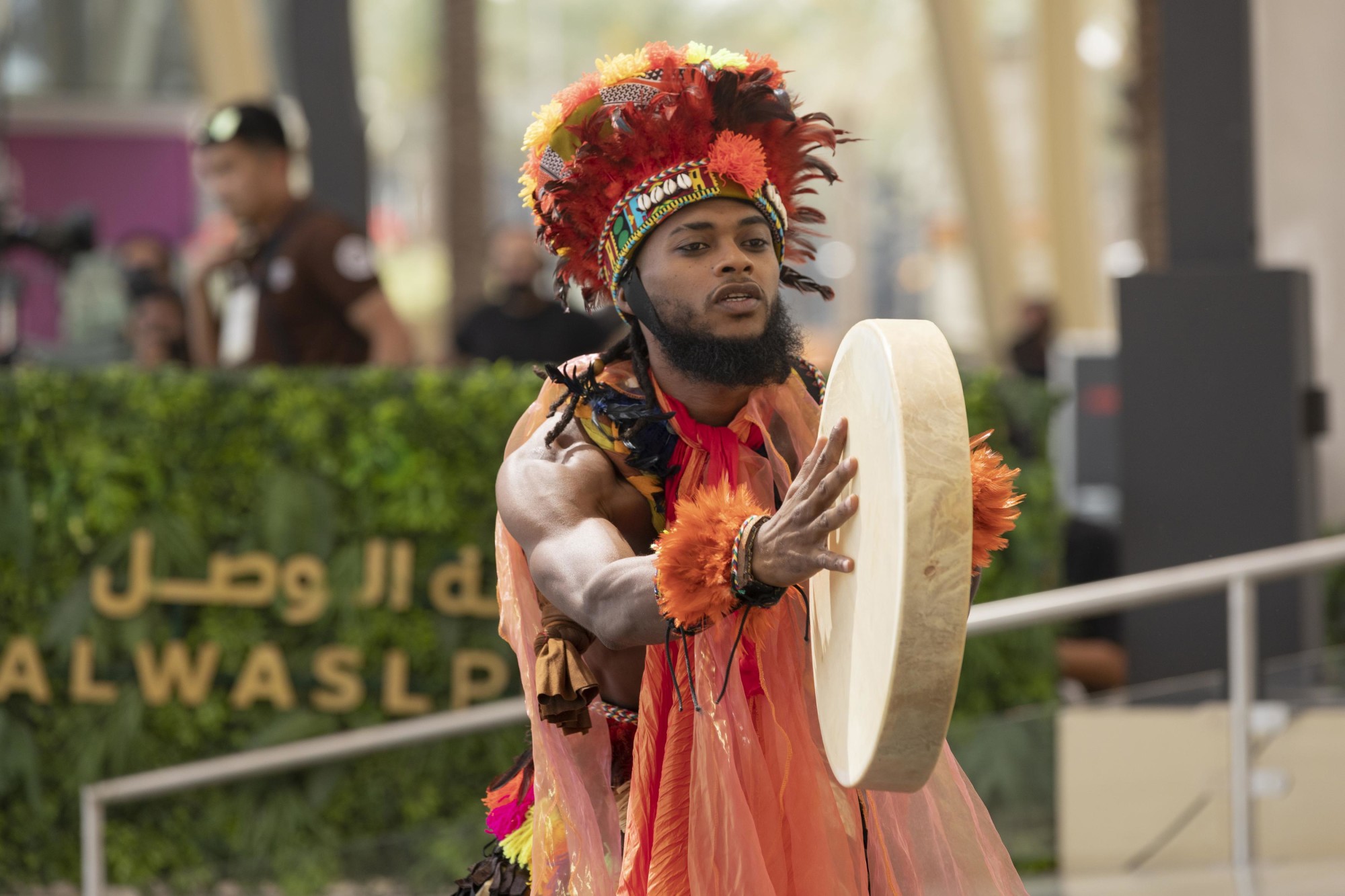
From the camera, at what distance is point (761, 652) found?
274 cm

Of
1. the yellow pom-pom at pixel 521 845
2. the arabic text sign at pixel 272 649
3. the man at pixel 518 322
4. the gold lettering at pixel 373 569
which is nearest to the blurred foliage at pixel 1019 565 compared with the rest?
the arabic text sign at pixel 272 649

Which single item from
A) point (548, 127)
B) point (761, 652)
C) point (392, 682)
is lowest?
point (392, 682)

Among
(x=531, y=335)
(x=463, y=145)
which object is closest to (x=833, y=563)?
(x=531, y=335)

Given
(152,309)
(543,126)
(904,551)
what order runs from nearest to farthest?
(904,551) → (543,126) → (152,309)

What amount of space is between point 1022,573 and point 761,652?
152 inches

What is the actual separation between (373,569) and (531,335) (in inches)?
78.4

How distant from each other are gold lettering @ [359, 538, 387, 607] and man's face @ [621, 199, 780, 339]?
12.4ft

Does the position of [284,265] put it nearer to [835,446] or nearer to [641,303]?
[641,303]

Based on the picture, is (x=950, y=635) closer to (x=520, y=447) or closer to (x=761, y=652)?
(x=761, y=652)

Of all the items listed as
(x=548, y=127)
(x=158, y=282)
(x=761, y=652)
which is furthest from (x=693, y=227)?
(x=158, y=282)

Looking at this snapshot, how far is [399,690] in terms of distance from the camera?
6328 millimetres

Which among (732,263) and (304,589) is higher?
(732,263)

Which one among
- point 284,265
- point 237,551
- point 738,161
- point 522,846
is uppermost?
point 284,265

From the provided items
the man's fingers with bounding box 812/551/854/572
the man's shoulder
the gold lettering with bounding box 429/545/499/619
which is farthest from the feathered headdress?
the gold lettering with bounding box 429/545/499/619
